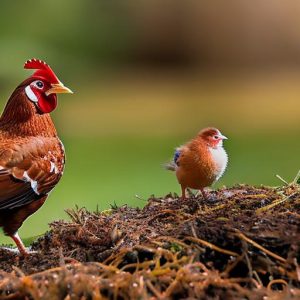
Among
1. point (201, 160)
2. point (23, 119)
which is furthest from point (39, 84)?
point (201, 160)

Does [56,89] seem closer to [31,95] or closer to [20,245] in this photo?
[31,95]

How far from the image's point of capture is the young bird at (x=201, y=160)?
2.78 meters

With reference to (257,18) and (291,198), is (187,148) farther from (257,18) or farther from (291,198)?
(257,18)

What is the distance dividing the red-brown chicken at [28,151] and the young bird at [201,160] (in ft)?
1.39

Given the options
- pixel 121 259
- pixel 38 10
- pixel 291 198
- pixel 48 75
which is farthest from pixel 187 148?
pixel 38 10

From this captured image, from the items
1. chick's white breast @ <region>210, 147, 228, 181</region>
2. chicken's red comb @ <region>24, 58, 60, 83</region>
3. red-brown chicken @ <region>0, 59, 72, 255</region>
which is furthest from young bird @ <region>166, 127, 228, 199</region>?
chicken's red comb @ <region>24, 58, 60, 83</region>

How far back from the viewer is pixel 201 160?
2832 mm

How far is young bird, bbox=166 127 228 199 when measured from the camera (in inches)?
110

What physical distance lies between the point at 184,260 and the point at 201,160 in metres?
1.02

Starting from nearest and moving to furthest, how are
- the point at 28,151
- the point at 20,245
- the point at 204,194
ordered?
the point at 20,245 → the point at 204,194 → the point at 28,151

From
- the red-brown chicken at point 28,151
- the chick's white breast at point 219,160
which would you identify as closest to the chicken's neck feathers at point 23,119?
the red-brown chicken at point 28,151

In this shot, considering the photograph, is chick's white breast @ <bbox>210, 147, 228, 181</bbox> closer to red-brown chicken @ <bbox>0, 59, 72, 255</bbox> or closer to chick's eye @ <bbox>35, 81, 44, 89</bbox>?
red-brown chicken @ <bbox>0, 59, 72, 255</bbox>

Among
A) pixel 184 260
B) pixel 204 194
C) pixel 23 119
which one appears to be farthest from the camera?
pixel 23 119

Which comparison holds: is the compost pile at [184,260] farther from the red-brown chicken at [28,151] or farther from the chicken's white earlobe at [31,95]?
the chicken's white earlobe at [31,95]
